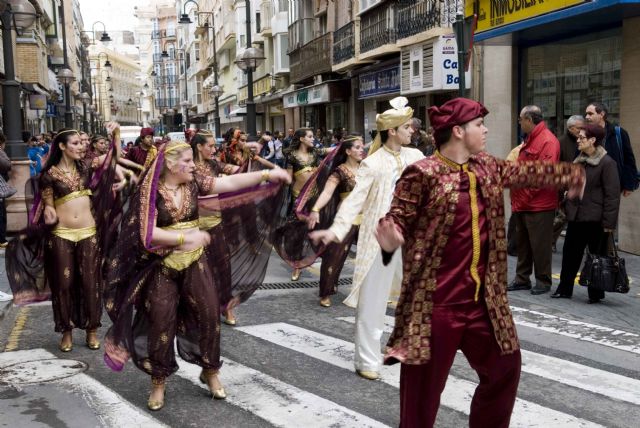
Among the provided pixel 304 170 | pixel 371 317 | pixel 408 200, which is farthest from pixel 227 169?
pixel 408 200

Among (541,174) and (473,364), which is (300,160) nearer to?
(541,174)

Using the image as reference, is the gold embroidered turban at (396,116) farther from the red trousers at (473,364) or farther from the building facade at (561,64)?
the building facade at (561,64)

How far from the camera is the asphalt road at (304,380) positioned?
4984 millimetres

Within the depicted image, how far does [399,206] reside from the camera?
394 cm

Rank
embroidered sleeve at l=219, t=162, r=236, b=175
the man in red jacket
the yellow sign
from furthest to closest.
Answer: the yellow sign
embroidered sleeve at l=219, t=162, r=236, b=175
the man in red jacket

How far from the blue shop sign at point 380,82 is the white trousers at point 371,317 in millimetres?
16227

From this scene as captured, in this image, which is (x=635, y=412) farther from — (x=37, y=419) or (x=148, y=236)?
(x=37, y=419)

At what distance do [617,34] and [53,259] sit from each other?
926 cm

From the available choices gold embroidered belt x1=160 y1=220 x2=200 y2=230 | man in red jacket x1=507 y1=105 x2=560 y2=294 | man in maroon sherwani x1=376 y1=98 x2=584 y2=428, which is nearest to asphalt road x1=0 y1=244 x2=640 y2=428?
man in red jacket x1=507 y1=105 x2=560 y2=294

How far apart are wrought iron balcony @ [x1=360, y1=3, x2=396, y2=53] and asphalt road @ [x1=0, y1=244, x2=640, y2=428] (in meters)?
14.4

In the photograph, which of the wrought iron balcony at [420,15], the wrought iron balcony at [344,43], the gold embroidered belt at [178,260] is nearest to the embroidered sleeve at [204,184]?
the gold embroidered belt at [178,260]

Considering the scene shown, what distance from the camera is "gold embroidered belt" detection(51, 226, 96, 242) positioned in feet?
22.3

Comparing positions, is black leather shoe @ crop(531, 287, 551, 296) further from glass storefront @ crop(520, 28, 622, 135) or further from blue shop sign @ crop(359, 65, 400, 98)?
blue shop sign @ crop(359, 65, 400, 98)

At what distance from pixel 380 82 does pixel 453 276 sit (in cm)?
1977
